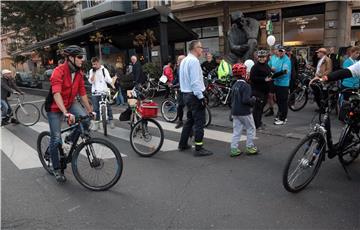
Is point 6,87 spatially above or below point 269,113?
above

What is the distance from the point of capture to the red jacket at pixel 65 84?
15.2ft

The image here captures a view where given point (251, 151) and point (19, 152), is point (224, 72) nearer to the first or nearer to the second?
point (251, 151)

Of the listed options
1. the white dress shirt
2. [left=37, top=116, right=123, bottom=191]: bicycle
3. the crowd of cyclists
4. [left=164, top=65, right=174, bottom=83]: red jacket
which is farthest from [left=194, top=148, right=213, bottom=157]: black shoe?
[left=164, top=65, right=174, bottom=83]: red jacket

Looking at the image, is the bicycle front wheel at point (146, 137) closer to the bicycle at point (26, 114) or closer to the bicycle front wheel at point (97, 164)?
the bicycle front wheel at point (97, 164)

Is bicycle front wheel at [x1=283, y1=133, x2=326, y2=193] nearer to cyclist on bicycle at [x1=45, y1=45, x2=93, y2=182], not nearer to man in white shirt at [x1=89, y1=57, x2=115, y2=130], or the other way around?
cyclist on bicycle at [x1=45, y1=45, x2=93, y2=182]

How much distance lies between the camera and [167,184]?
16.1 feet

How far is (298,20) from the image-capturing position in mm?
19484

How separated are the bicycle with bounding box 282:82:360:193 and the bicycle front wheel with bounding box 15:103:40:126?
8412mm

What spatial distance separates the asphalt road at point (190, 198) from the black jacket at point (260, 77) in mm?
2124

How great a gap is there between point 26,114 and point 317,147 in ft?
28.7

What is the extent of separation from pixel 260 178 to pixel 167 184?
1279 mm

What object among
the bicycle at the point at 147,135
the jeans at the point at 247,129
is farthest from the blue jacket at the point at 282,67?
the bicycle at the point at 147,135

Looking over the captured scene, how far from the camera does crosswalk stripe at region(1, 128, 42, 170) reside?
6.25 m

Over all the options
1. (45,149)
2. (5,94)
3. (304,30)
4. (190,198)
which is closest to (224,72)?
(5,94)
